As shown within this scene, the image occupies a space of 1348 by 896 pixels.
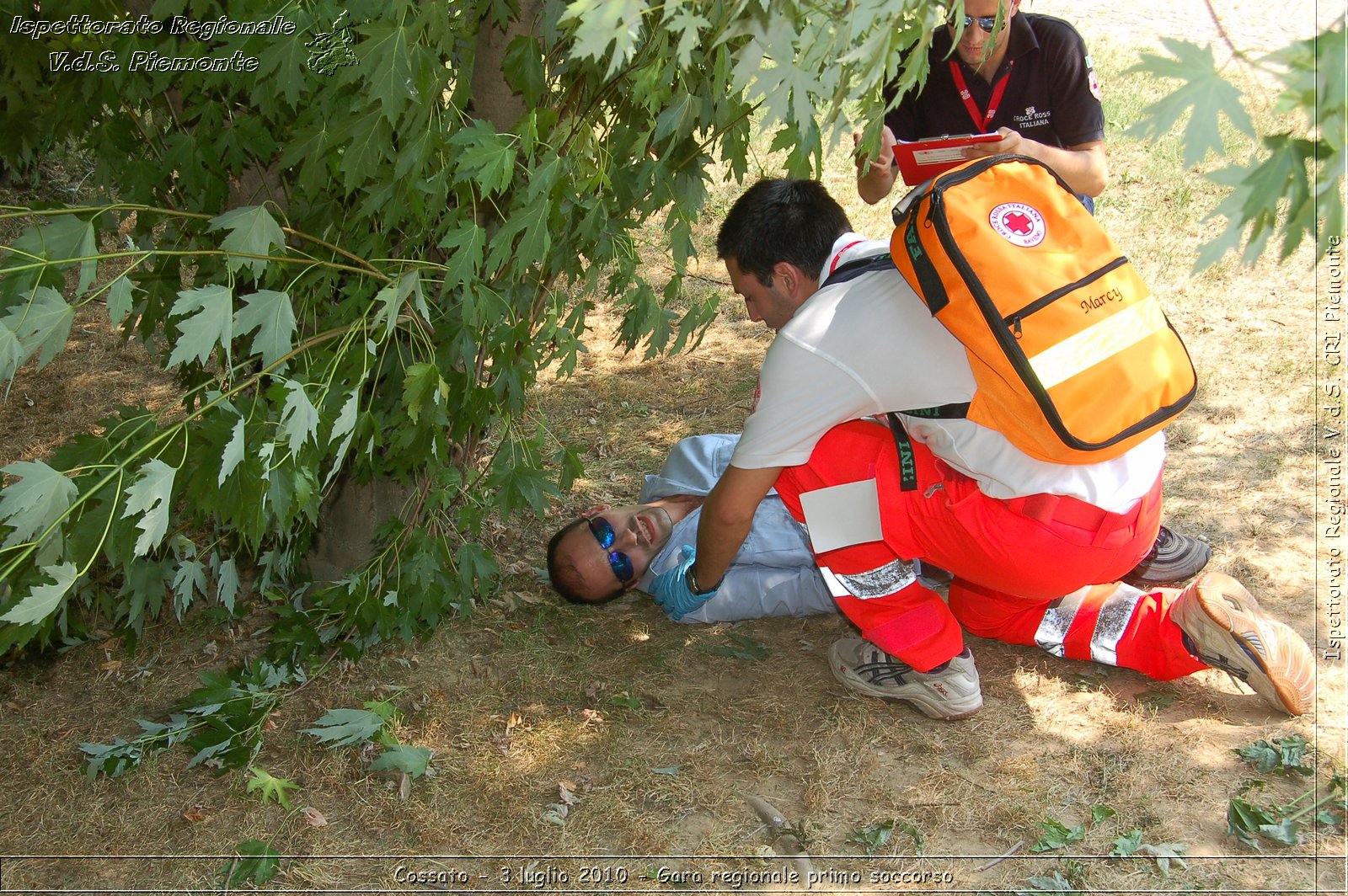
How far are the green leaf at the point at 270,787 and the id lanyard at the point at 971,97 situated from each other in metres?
2.62

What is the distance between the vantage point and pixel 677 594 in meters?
3.05

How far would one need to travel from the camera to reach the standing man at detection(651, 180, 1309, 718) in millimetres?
2359

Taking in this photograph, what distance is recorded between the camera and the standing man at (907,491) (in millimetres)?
2359

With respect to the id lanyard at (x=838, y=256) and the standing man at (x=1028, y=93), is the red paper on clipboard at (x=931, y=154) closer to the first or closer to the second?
the standing man at (x=1028, y=93)

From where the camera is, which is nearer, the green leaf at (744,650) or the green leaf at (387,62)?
the green leaf at (387,62)

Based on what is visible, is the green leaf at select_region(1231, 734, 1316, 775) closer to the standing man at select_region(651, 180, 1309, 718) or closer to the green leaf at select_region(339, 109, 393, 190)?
the standing man at select_region(651, 180, 1309, 718)

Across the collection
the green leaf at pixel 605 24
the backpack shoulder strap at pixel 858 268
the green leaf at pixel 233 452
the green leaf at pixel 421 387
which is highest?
the green leaf at pixel 605 24

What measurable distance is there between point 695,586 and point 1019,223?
130 cm

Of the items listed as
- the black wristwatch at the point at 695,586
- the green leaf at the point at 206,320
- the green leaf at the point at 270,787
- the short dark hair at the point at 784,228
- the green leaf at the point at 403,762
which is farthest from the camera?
the black wristwatch at the point at 695,586

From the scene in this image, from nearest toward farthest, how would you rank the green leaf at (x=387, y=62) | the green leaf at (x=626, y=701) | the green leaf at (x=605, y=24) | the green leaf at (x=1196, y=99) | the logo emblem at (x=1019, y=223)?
1. the green leaf at (x=1196, y=99)
2. the green leaf at (x=605, y=24)
3. the green leaf at (x=387, y=62)
4. the logo emblem at (x=1019, y=223)
5. the green leaf at (x=626, y=701)

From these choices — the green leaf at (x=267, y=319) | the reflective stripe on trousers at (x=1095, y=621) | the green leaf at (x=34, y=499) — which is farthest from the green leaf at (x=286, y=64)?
the reflective stripe on trousers at (x=1095, y=621)

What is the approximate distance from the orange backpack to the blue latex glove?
1.07 m

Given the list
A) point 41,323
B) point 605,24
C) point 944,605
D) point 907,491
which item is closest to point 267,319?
point 41,323

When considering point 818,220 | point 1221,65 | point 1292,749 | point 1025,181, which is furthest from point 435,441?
point 1292,749
